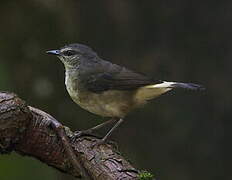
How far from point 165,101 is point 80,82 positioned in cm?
158

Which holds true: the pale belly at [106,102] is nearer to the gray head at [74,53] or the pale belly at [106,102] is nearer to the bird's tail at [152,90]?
the bird's tail at [152,90]

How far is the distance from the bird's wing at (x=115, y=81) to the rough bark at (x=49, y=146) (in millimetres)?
858

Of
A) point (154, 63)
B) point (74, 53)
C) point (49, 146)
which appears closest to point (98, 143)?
point (49, 146)

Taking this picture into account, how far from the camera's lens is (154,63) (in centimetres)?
530

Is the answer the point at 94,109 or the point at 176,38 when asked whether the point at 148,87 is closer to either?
the point at 94,109

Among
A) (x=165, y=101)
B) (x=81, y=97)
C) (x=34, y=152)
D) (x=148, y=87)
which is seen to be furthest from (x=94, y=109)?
(x=165, y=101)

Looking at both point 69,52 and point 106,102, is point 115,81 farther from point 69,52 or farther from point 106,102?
point 69,52

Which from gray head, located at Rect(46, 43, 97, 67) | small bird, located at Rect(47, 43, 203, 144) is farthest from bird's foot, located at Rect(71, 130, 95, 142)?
gray head, located at Rect(46, 43, 97, 67)

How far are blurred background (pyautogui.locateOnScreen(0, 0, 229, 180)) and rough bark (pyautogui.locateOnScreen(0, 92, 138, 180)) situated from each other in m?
2.37

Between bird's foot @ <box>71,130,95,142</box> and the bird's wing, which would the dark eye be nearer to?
the bird's wing

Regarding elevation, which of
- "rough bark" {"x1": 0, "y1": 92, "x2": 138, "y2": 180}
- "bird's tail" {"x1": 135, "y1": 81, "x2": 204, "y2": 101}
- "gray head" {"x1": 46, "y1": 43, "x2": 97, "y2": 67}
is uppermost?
"gray head" {"x1": 46, "y1": 43, "x2": 97, "y2": 67}

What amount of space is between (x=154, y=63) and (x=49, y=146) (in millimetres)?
2529

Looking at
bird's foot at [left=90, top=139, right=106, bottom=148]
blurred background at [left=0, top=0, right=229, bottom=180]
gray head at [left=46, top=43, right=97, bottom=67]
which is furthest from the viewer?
blurred background at [left=0, top=0, right=229, bottom=180]

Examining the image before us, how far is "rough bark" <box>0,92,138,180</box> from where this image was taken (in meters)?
2.77
